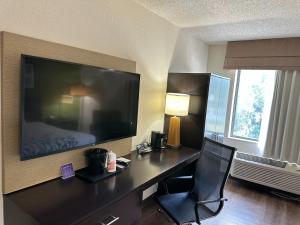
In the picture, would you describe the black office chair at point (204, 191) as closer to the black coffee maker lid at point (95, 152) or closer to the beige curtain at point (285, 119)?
the black coffee maker lid at point (95, 152)

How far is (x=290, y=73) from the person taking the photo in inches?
121

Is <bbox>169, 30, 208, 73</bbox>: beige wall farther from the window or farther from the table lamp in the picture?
the window

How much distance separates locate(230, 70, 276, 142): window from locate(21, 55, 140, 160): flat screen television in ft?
7.58

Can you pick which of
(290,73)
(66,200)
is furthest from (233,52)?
(66,200)

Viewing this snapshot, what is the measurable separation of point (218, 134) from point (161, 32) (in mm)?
1622

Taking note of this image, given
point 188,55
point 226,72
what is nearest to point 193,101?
point 188,55

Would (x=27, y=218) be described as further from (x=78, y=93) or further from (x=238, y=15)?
(x=238, y=15)

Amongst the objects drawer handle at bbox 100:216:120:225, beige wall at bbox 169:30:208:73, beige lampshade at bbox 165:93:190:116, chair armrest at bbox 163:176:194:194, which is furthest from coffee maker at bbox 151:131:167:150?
drawer handle at bbox 100:216:120:225

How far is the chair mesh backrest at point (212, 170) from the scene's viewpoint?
1.76 m

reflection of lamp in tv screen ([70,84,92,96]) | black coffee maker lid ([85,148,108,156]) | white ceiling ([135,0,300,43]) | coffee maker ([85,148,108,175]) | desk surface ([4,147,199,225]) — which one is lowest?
desk surface ([4,147,199,225])

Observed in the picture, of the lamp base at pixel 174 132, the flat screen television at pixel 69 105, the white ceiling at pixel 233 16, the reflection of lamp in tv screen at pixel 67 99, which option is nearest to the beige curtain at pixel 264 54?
the white ceiling at pixel 233 16

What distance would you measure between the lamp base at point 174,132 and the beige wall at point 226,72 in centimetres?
146

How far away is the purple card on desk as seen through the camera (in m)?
1.57

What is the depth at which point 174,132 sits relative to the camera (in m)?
2.60
